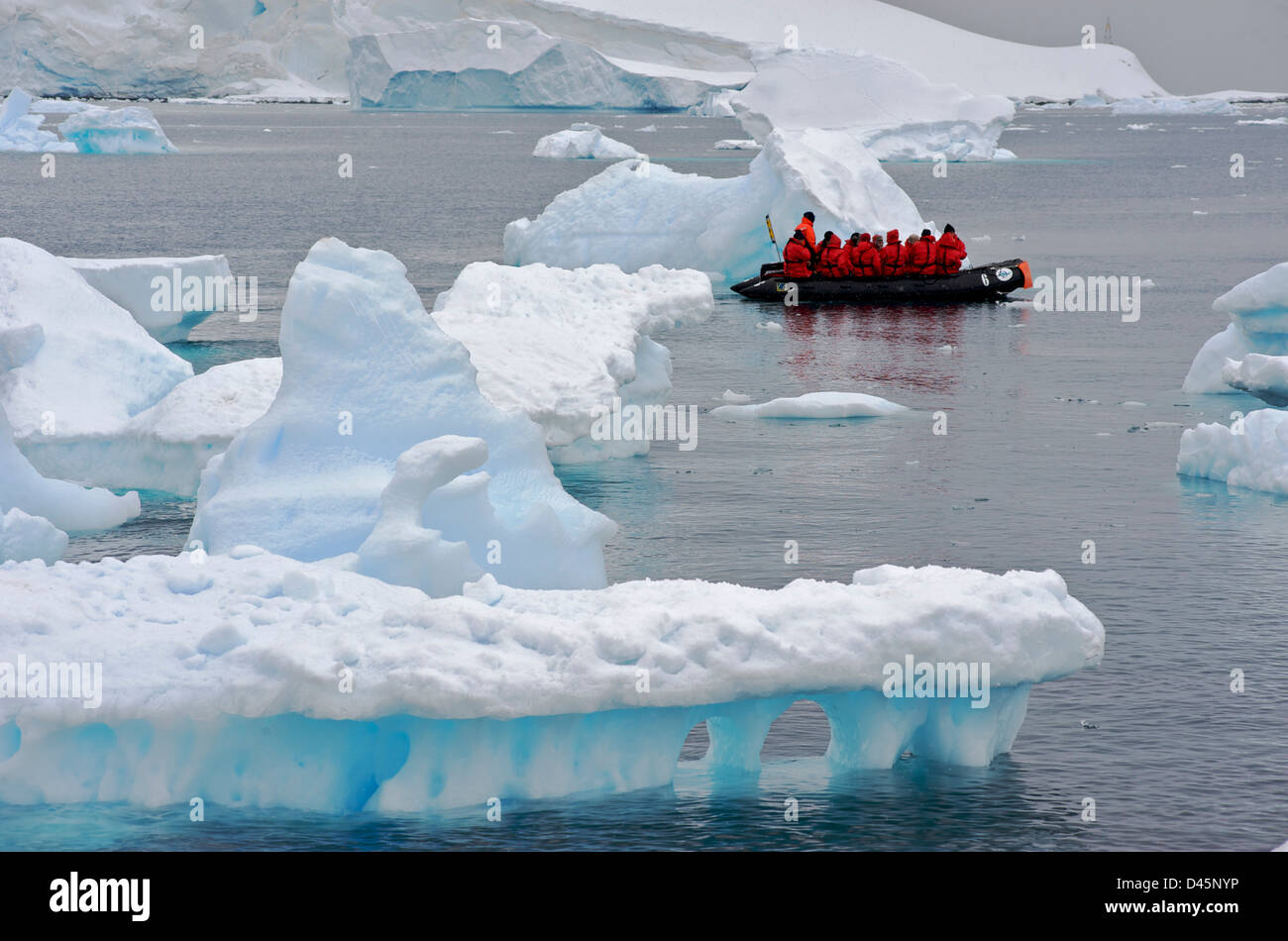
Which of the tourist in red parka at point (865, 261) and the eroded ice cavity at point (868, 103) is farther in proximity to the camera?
the eroded ice cavity at point (868, 103)

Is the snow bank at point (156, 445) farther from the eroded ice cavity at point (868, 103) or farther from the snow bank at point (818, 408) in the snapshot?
the eroded ice cavity at point (868, 103)

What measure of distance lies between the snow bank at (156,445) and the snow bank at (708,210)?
17392mm

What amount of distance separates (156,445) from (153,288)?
811 centimetres

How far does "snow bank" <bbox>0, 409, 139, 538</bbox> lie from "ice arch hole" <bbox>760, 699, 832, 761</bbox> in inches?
259

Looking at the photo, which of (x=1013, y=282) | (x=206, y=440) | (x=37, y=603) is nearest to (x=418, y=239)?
(x=1013, y=282)

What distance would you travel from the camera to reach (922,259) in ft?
108

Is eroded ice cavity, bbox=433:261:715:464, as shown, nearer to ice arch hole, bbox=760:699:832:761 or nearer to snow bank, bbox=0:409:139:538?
snow bank, bbox=0:409:139:538

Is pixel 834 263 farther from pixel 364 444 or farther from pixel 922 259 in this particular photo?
pixel 364 444

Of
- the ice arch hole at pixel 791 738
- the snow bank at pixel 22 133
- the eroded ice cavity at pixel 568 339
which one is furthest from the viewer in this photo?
the snow bank at pixel 22 133

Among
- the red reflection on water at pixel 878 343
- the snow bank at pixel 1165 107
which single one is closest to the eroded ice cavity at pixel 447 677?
the red reflection on water at pixel 878 343

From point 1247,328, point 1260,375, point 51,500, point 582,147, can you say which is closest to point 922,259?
point 1247,328

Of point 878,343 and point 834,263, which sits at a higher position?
point 834,263

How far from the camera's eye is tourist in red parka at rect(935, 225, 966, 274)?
32.9 metres

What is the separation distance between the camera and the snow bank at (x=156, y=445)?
16.9 meters
